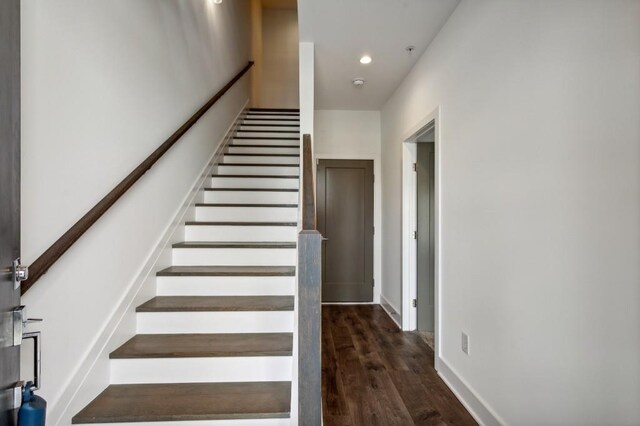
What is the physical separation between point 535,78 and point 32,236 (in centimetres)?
214

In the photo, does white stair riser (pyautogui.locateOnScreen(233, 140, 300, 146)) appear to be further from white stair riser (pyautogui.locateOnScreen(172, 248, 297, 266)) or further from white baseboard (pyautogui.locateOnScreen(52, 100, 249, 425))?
white stair riser (pyautogui.locateOnScreen(172, 248, 297, 266))

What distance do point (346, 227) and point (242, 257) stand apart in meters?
2.27

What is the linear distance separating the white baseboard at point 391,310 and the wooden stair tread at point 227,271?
6.33ft

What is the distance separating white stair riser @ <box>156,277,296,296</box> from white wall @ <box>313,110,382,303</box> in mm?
2582

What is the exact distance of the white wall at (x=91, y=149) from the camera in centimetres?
118

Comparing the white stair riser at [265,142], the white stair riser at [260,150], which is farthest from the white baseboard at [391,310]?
the white stair riser at [265,142]

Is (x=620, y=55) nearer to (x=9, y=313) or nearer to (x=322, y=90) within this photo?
(x=9, y=313)

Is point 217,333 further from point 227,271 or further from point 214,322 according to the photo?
point 227,271

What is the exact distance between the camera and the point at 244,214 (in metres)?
2.85

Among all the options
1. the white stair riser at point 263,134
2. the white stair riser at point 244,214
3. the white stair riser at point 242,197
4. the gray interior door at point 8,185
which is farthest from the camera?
the white stair riser at point 263,134

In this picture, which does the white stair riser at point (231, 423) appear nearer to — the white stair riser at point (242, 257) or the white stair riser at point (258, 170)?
the white stair riser at point (242, 257)

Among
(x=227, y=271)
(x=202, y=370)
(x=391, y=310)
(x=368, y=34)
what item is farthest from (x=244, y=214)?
(x=391, y=310)

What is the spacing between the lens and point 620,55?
1.09 metres

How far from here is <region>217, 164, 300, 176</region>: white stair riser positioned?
346 cm
